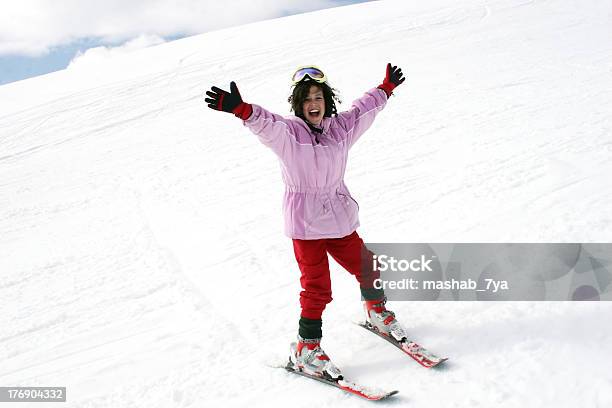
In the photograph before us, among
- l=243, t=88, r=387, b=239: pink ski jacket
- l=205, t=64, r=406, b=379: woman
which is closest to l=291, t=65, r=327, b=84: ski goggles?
l=205, t=64, r=406, b=379: woman

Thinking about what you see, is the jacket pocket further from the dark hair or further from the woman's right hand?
the woman's right hand

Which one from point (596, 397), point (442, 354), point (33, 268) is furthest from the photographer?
point (33, 268)

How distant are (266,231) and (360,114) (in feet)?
7.34

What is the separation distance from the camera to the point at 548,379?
2.38 metres

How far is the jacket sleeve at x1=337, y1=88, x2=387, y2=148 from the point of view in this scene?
2.68 meters

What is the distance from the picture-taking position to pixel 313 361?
270 cm

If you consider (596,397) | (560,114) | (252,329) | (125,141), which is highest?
(125,141)

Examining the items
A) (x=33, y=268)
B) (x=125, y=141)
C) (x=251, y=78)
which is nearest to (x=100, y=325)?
(x=33, y=268)

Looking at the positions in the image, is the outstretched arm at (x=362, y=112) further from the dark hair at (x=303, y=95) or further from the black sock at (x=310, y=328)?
the black sock at (x=310, y=328)

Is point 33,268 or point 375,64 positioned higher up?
point 375,64

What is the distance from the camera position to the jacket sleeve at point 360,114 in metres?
2.68

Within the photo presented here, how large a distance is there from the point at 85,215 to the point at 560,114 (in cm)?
654

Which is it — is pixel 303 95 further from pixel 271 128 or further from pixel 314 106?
pixel 271 128

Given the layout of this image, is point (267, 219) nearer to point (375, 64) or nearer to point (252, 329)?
point (252, 329)
